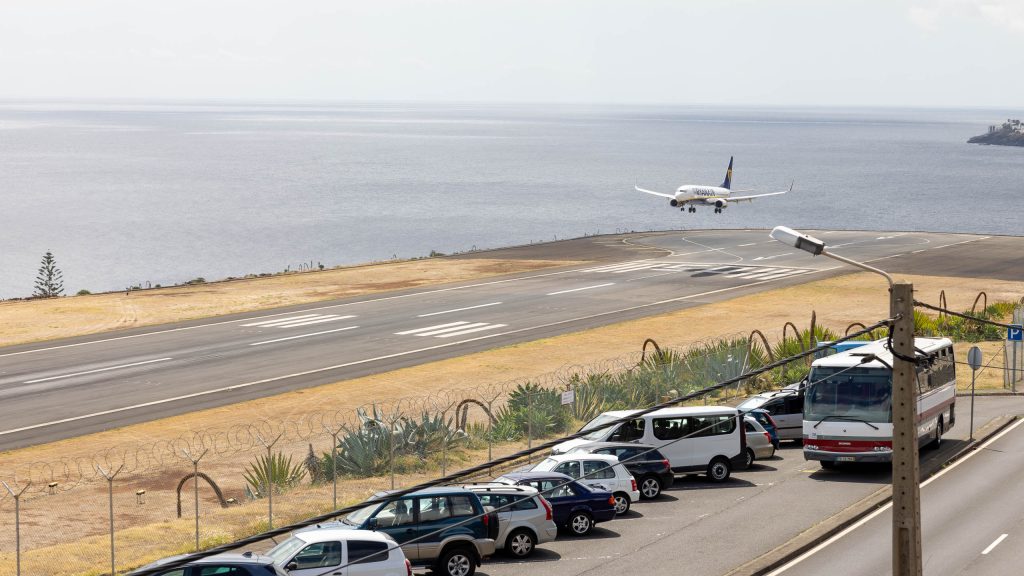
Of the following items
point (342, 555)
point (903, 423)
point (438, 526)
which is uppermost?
point (903, 423)

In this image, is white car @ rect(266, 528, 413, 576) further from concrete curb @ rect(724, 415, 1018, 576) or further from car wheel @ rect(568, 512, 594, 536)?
concrete curb @ rect(724, 415, 1018, 576)

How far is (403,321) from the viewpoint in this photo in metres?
66.6

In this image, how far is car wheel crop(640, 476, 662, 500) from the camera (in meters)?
Result: 30.9

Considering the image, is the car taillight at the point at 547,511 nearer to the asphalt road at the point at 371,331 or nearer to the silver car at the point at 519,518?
the silver car at the point at 519,518

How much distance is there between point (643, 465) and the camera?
101 ft

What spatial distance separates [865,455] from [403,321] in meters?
38.2

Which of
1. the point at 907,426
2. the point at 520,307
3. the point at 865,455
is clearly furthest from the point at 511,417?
the point at 520,307

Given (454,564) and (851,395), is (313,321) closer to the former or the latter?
(851,395)

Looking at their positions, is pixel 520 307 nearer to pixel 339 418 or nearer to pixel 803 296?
pixel 803 296

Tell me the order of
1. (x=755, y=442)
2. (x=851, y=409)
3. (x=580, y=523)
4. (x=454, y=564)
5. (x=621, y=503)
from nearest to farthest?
(x=454, y=564)
(x=580, y=523)
(x=621, y=503)
(x=851, y=409)
(x=755, y=442)

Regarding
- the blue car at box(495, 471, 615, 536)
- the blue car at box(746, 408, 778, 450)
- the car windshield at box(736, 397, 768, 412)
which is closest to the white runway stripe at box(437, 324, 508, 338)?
the car windshield at box(736, 397, 768, 412)

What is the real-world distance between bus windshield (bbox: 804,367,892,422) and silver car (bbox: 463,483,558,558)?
10.7 m

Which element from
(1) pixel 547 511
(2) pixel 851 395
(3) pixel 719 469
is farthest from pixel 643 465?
(2) pixel 851 395

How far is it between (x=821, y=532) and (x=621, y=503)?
5.03 meters
